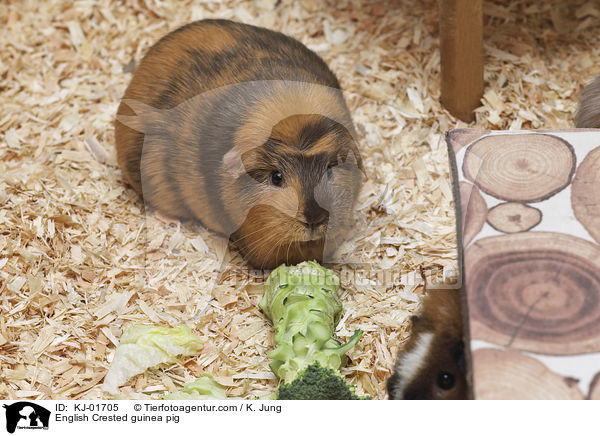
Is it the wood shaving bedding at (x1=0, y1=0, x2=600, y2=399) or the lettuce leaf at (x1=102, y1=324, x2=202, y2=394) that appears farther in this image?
the wood shaving bedding at (x1=0, y1=0, x2=600, y2=399)

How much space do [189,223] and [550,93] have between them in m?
2.21

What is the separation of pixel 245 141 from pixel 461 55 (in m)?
1.45

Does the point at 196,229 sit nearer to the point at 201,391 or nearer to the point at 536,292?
the point at 201,391

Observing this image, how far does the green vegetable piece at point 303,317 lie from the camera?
2.68 meters

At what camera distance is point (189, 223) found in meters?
3.76

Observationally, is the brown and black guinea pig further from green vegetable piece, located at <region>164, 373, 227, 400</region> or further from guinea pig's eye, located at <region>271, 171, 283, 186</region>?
green vegetable piece, located at <region>164, 373, 227, 400</region>

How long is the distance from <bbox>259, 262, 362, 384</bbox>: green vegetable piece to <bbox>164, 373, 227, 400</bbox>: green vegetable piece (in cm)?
24

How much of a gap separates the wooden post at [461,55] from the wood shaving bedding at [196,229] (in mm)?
100

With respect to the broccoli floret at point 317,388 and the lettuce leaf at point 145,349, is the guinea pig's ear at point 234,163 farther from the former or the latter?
the broccoli floret at point 317,388

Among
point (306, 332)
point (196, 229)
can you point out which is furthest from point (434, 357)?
point (196, 229)
